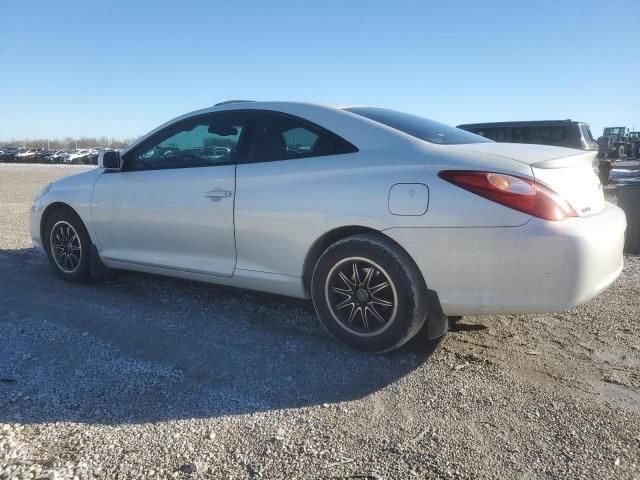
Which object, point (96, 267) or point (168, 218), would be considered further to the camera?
point (96, 267)

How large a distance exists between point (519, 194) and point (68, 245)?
13.4 ft

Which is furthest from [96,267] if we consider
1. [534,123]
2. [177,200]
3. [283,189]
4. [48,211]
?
[534,123]

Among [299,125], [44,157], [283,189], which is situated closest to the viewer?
[283,189]

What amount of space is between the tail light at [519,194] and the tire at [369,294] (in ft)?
1.96

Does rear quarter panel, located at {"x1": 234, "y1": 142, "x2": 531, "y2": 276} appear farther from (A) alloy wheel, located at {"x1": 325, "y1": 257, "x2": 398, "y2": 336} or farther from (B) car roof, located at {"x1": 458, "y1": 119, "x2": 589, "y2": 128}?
(B) car roof, located at {"x1": 458, "y1": 119, "x2": 589, "y2": 128}

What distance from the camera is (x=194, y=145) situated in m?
4.34

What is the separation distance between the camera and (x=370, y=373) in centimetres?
317

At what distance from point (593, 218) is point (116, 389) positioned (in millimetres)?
2828

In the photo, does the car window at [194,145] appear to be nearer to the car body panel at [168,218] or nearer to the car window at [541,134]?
the car body panel at [168,218]

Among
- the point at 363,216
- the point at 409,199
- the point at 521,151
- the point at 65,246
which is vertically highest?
the point at 521,151

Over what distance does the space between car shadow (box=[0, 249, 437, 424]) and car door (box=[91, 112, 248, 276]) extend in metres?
0.43

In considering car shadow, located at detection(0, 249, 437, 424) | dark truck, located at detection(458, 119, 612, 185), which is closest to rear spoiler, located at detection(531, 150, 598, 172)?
car shadow, located at detection(0, 249, 437, 424)

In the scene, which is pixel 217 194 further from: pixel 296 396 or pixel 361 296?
pixel 296 396

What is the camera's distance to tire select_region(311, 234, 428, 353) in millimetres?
3201
